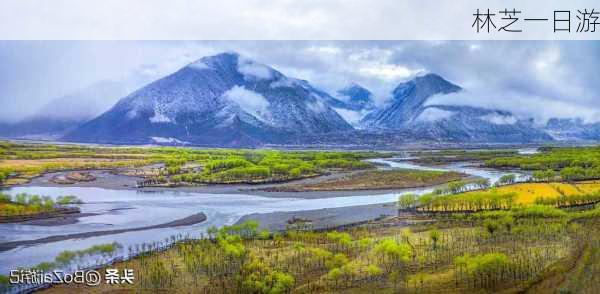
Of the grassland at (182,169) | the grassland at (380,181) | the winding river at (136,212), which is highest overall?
the grassland at (182,169)

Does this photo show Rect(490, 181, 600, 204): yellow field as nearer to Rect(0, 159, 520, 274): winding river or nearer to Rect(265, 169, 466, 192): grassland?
Rect(0, 159, 520, 274): winding river

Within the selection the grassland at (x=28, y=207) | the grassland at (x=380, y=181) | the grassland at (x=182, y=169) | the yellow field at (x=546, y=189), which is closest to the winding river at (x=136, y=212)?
the grassland at (x=28, y=207)

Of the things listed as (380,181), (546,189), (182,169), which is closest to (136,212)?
(380,181)

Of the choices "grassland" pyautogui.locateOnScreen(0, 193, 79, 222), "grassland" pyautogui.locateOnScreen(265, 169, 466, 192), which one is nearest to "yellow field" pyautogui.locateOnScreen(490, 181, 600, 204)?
"grassland" pyautogui.locateOnScreen(265, 169, 466, 192)

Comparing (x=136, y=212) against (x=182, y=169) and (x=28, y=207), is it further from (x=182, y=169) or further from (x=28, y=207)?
(x=182, y=169)

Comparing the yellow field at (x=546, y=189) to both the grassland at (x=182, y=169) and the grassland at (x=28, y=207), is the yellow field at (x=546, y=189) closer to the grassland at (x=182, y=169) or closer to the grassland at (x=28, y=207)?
the grassland at (x=182, y=169)

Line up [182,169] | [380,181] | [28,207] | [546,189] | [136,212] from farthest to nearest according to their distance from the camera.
Answer: [182,169], [380,181], [546,189], [136,212], [28,207]
